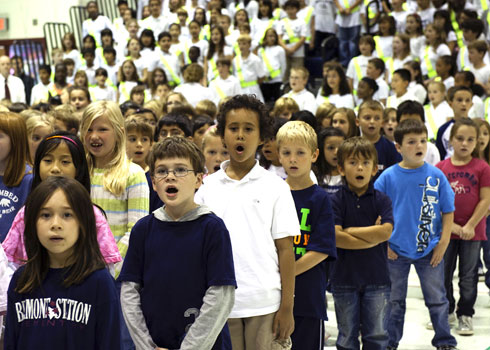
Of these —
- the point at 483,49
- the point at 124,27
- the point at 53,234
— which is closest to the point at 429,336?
the point at 53,234

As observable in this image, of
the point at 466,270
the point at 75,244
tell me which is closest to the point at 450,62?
the point at 466,270

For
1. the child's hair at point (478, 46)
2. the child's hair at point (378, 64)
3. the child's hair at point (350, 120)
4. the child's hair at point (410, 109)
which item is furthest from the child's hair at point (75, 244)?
the child's hair at point (478, 46)

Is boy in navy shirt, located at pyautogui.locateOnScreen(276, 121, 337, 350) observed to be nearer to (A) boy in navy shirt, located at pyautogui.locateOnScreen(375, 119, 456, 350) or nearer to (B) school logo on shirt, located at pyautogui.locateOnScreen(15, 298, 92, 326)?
(A) boy in navy shirt, located at pyautogui.locateOnScreen(375, 119, 456, 350)

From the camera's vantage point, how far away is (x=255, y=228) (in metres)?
3.31

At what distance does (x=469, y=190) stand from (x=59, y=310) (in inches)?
153

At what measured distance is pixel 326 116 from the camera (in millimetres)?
7445

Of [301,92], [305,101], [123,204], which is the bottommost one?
[123,204]

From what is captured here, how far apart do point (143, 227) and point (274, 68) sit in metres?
9.81

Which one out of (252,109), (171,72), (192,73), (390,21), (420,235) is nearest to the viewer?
(252,109)

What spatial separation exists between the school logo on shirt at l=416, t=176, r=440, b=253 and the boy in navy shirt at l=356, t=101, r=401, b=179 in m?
1.19

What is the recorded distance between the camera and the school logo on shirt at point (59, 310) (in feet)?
8.36

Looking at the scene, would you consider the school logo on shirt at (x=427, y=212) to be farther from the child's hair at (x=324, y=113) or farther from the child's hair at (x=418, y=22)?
the child's hair at (x=418, y=22)

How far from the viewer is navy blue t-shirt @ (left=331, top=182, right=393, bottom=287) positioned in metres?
4.40

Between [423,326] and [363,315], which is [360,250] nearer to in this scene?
[363,315]
